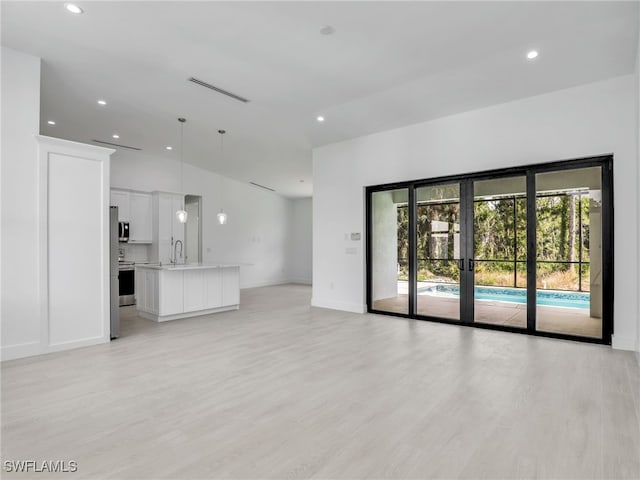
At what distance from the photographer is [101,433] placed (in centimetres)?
235

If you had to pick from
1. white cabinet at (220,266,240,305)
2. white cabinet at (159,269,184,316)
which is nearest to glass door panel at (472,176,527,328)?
white cabinet at (220,266,240,305)

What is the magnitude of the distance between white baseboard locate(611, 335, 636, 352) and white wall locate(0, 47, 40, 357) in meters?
6.57

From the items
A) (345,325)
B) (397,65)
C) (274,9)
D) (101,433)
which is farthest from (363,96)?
(101,433)

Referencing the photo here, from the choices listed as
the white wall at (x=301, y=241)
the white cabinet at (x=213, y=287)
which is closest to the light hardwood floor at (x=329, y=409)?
the white cabinet at (x=213, y=287)

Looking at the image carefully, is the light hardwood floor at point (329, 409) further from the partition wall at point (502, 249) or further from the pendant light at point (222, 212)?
the pendant light at point (222, 212)

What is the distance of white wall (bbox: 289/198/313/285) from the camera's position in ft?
38.5

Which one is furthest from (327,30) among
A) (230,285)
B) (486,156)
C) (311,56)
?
(230,285)

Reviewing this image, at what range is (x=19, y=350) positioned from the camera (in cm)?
393

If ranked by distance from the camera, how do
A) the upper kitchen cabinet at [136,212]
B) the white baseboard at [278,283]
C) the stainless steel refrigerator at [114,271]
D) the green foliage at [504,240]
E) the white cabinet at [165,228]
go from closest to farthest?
1. the green foliage at [504,240]
2. the stainless steel refrigerator at [114,271]
3. the upper kitchen cabinet at [136,212]
4. the white cabinet at [165,228]
5. the white baseboard at [278,283]

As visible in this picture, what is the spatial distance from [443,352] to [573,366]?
1.23 m

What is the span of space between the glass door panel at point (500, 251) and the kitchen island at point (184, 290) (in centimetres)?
418

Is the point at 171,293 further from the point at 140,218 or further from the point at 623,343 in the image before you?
the point at 623,343

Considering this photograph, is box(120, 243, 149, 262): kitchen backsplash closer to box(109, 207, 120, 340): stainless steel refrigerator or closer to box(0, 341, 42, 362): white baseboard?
box(109, 207, 120, 340): stainless steel refrigerator

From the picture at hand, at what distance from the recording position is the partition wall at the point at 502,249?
14.8 ft
